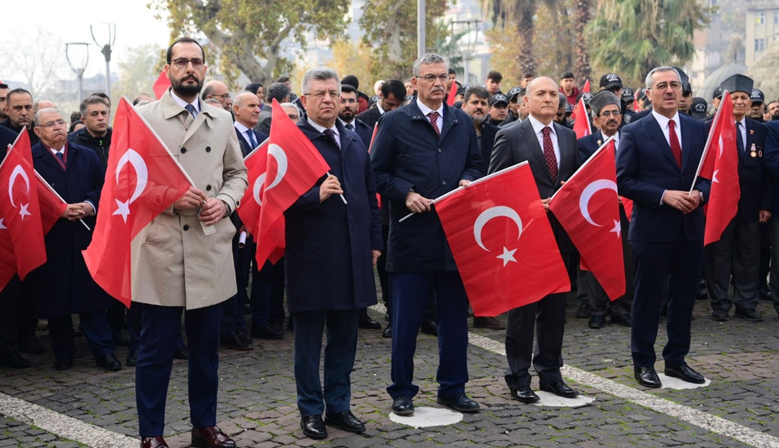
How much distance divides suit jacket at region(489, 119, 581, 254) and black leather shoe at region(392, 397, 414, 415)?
63.1 inches

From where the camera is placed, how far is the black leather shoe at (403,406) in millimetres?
6810

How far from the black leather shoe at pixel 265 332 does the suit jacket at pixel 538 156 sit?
3.16 m

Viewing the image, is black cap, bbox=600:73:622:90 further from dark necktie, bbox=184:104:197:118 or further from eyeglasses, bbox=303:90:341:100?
dark necktie, bbox=184:104:197:118

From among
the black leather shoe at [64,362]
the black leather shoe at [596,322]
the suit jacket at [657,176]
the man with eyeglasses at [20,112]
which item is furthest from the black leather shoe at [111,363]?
the black leather shoe at [596,322]

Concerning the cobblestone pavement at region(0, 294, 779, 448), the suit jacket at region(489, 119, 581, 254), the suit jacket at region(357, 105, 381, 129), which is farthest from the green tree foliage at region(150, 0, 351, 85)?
the suit jacket at region(489, 119, 581, 254)

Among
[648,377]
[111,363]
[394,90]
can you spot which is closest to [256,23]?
[394,90]

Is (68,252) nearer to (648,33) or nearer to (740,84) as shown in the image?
(740,84)

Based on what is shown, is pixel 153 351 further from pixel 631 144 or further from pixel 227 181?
pixel 631 144

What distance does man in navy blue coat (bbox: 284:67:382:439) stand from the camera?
642 cm

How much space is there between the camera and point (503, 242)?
7008mm

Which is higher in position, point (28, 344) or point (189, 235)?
point (189, 235)

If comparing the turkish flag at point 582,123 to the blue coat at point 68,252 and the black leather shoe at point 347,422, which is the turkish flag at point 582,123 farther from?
the black leather shoe at point 347,422

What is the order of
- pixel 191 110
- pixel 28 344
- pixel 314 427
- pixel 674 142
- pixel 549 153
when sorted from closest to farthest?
pixel 191 110, pixel 314 427, pixel 549 153, pixel 674 142, pixel 28 344

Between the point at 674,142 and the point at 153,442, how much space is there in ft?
14.1
